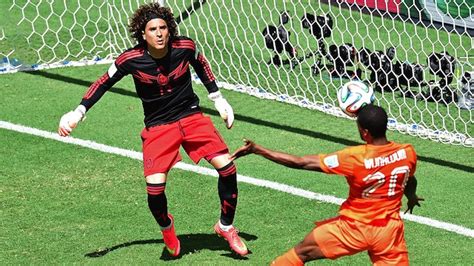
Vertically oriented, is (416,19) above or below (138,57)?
below

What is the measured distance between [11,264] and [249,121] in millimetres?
4352

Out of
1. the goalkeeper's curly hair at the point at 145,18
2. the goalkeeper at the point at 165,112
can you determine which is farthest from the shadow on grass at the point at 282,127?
the goalkeeper's curly hair at the point at 145,18

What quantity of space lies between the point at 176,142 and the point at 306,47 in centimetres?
602

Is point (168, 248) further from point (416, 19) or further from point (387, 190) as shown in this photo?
point (416, 19)

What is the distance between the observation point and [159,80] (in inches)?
312

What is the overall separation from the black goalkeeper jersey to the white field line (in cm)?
186

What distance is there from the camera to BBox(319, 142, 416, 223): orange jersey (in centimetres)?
652

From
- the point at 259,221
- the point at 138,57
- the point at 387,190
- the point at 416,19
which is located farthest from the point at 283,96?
the point at 387,190

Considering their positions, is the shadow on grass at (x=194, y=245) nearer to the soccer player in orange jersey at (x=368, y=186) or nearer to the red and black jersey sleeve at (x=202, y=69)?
the red and black jersey sleeve at (x=202, y=69)

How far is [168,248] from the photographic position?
314 inches

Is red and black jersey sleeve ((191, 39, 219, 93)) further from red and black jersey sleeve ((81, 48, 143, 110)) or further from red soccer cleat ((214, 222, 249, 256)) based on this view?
red soccer cleat ((214, 222, 249, 256))

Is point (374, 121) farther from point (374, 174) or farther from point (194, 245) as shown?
point (194, 245)

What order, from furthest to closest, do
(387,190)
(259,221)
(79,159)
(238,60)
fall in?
(238,60), (79,159), (259,221), (387,190)

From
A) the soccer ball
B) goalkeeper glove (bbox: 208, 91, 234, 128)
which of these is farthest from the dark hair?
goalkeeper glove (bbox: 208, 91, 234, 128)
